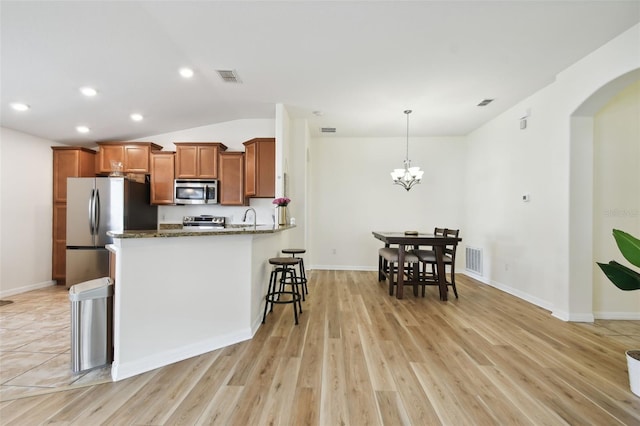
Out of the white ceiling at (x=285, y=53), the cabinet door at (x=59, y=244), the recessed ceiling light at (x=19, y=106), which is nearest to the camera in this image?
the white ceiling at (x=285, y=53)

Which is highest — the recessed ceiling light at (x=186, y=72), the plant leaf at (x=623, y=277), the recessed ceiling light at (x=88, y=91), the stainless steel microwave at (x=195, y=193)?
the recessed ceiling light at (x=186, y=72)

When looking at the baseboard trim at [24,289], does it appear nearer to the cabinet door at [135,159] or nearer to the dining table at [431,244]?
the cabinet door at [135,159]

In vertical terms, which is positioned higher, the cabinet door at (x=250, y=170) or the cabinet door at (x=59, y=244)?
the cabinet door at (x=250, y=170)

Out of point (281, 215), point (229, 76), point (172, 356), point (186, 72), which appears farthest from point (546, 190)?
point (186, 72)

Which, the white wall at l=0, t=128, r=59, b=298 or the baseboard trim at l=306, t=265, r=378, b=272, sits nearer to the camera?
the white wall at l=0, t=128, r=59, b=298

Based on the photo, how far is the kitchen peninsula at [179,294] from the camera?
1.98 metres

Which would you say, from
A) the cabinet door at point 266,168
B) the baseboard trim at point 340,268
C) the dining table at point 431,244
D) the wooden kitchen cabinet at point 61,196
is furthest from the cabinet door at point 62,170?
the dining table at point 431,244

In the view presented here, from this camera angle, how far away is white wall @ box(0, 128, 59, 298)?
162 inches

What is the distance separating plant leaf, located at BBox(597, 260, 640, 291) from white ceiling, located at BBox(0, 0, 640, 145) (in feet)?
6.67

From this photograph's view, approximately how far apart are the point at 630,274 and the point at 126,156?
628 cm

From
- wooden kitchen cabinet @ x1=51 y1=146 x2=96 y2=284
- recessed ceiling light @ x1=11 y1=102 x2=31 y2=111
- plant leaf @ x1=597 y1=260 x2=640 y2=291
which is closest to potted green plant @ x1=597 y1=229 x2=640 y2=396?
plant leaf @ x1=597 y1=260 x2=640 y2=291

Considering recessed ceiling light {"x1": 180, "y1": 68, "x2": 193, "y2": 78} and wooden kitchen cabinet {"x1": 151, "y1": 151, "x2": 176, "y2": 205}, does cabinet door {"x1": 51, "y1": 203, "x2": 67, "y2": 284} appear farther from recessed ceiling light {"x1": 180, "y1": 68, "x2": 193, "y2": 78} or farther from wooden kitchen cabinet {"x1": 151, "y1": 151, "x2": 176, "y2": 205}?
recessed ceiling light {"x1": 180, "y1": 68, "x2": 193, "y2": 78}

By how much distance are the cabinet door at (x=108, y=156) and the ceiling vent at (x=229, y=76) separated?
105 inches

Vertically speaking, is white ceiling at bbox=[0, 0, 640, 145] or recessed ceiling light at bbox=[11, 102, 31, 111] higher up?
white ceiling at bbox=[0, 0, 640, 145]
